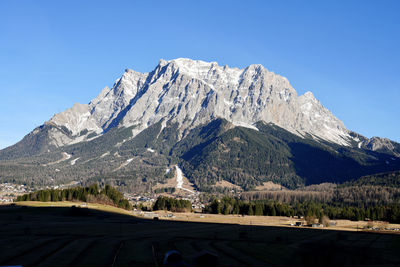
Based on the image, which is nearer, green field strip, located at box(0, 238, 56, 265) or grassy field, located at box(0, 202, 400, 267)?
grassy field, located at box(0, 202, 400, 267)

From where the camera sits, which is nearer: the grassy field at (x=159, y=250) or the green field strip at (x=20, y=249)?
the grassy field at (x=159, y=250)

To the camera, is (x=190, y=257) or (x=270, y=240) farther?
(x=270, y=240)

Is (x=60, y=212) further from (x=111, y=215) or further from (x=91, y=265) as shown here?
(x=91, y=265)

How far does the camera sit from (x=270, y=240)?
322ft

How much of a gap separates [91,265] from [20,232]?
48095mm

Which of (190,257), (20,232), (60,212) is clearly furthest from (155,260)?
(60,212)

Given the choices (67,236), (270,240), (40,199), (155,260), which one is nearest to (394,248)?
(270,240)

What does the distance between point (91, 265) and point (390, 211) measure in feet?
583

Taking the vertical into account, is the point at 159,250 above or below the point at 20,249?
above

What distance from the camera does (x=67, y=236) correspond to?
301 ft

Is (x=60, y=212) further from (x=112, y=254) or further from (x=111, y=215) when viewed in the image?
(x=112, y=254)

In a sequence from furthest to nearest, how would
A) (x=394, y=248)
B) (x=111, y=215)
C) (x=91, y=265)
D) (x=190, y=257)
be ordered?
(x=111, y=215)
(x=394, y=248)
(x=190, y=257)
(x=91, y=265)

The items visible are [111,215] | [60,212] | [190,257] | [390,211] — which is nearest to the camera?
[190,257]

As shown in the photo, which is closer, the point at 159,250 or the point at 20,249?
the point at 20,249
